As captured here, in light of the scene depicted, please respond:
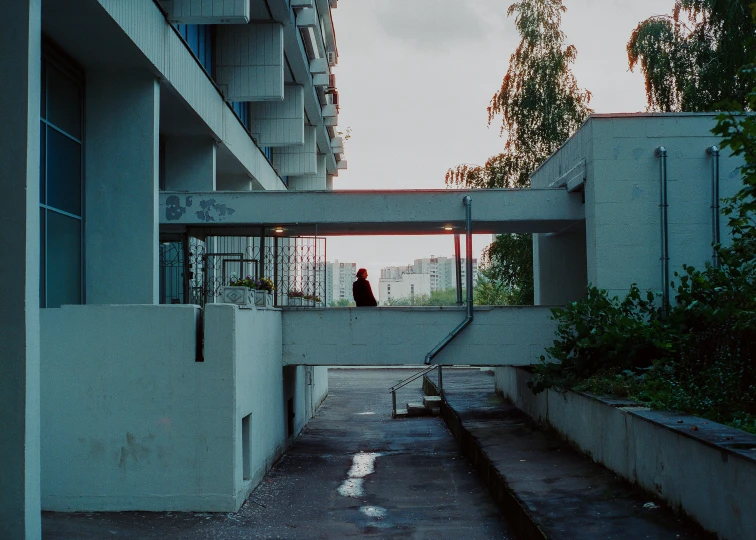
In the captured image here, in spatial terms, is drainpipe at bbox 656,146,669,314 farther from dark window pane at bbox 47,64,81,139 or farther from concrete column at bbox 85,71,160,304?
dark window pane at bbox 47,64,81,139

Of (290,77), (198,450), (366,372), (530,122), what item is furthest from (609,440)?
(366,372)

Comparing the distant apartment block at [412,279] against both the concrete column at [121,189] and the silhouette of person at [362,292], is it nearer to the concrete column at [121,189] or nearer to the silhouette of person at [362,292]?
the silhouette of person at [362,292]

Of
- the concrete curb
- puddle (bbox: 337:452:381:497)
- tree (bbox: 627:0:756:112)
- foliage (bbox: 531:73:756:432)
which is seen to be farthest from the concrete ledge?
tree (bbox: 627:0:756:112)

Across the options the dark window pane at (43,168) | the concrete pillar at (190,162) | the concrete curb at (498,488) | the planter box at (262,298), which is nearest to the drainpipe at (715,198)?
the concrete curb at (498,488)

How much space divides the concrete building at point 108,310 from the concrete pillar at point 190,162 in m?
1.58

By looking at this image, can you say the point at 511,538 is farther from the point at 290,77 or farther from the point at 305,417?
the point at 290,77

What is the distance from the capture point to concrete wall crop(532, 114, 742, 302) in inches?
617

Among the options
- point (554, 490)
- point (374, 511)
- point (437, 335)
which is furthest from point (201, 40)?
point (554, 490)

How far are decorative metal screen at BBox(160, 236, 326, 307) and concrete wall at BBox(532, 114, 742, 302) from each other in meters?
5.46

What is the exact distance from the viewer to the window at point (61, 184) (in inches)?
523

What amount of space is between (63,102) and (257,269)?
5.64m

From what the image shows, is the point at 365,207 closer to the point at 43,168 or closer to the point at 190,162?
the point at 190,162

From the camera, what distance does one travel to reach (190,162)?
19.1 metres

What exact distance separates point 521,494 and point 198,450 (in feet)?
15.3
